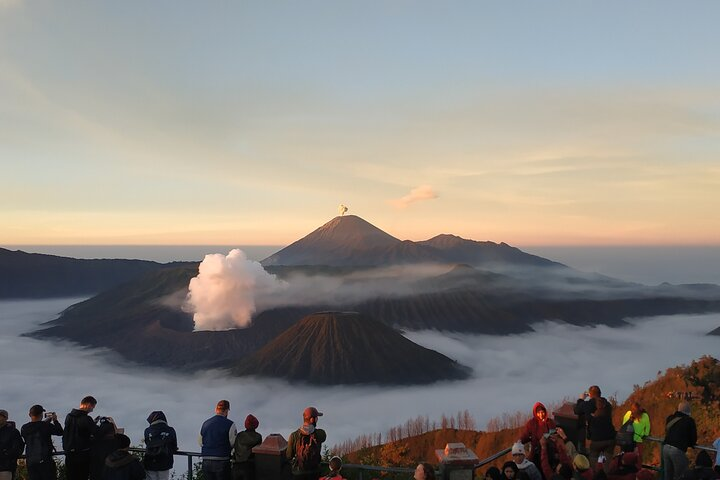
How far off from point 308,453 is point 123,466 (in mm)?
2937

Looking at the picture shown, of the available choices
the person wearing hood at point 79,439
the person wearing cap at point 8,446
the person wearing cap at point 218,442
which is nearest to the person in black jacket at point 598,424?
the person wearing cap at point 218,442

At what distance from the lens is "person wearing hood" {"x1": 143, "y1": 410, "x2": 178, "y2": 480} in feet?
31.1

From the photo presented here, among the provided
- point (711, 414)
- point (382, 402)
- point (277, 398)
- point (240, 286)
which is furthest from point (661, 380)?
point (240, 286)

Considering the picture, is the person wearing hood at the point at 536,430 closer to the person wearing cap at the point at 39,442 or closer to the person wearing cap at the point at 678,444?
the person wearing cap at the point at 678,444

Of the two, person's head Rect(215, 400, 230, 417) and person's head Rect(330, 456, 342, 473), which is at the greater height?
person's head Rect(215, 400, 230, 417)

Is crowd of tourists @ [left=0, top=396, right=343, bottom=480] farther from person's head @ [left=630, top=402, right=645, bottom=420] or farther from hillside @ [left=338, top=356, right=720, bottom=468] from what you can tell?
hillside @ [left=338, top=356, right=720, bottom=468]

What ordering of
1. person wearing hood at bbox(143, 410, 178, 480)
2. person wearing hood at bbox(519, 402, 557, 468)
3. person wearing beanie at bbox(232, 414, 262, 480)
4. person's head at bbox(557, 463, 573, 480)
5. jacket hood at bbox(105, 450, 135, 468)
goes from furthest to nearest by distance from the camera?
person wearing beanie at bbox(232, 414, 262, 480), person wearing hood at bbox(143, 410, 178, 480), person wearing hood at bbox(519, 402, 557, 468), jacket hood at bbox(105, 450, 135, 468), person's head at bbox(557, 463, 573, 480)

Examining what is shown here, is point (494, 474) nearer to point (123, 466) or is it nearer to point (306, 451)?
point (306, 451)

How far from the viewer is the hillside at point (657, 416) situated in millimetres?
25481

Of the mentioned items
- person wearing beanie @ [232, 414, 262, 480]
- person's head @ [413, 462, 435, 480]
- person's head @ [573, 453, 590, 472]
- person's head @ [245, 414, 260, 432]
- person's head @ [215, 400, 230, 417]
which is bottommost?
person wearing beanie @ [232, 414, 262, 480]

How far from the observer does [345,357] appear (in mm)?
121500

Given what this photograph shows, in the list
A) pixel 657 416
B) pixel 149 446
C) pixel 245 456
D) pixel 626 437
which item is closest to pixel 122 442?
pixel 149 446

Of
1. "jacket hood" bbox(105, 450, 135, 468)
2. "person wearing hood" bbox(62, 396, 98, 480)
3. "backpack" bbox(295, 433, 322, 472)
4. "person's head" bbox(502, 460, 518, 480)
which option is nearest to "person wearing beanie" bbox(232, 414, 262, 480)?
"backpack" bbox(295, 433, 322, 472)

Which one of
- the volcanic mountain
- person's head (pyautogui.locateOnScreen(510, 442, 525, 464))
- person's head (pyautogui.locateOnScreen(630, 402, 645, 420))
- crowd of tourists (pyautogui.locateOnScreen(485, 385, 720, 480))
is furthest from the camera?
the volcanic mountain
